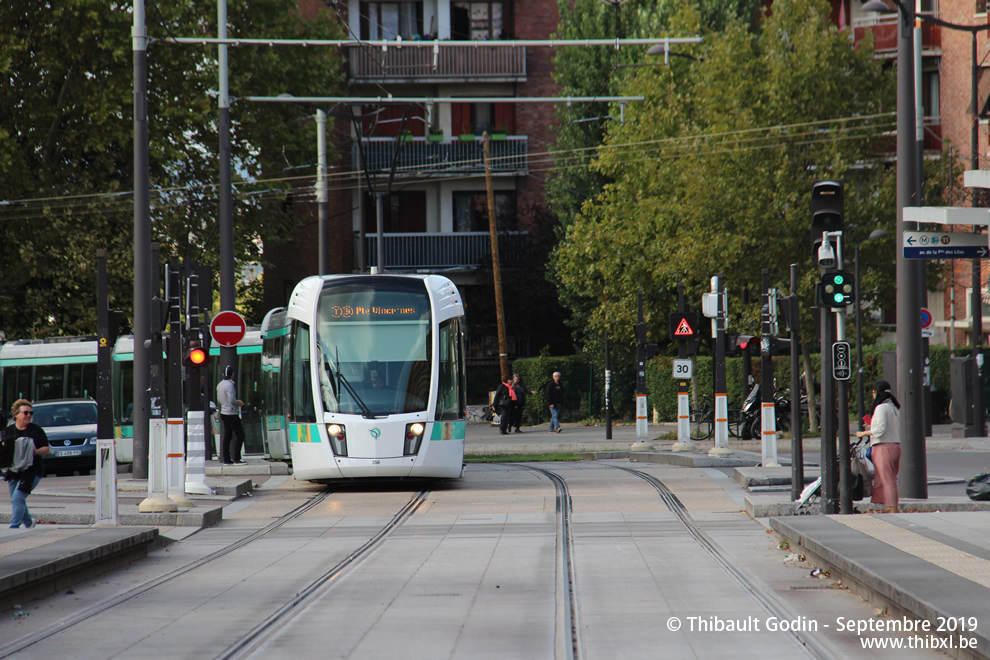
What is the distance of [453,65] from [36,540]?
37.4 meters

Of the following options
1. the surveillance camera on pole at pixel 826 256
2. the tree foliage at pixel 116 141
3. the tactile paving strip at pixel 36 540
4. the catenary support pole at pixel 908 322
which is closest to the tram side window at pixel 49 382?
the tree foliage at pixel 116 141

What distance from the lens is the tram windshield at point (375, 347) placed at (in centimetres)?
1761

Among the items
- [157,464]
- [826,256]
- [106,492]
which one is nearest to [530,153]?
[157,464]

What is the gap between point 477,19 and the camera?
47281 millimetres

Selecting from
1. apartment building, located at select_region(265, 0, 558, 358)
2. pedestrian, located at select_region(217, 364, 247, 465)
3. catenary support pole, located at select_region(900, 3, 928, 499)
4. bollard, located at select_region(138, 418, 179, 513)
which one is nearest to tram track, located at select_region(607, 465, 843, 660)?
catenary support pole, located at select_region(900, 3, 928, 499)

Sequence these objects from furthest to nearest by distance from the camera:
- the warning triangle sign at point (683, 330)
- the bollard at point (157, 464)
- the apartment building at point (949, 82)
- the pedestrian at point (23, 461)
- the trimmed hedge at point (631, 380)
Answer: the apartment building at point (949, 82) < the trimmed hedge at point (631, 380) < the warning triangle sign at point (683, 330) < the bollard at point (157, 464) < the pedestrian at point (23, 461)

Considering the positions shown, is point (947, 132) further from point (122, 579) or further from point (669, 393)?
point (122, 579)

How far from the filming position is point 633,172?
38.6m

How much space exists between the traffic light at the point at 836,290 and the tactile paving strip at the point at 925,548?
247 cm

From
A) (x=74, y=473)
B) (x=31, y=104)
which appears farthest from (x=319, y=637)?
(x=31, y=104)

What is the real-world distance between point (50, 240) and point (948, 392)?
26.1 meters

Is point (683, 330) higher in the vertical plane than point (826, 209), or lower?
lower

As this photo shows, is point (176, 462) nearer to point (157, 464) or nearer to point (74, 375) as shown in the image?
point (157, 464)

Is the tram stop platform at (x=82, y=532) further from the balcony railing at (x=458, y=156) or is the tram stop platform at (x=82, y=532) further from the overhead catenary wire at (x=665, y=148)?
the balcony railing at (x=458, y=156)
